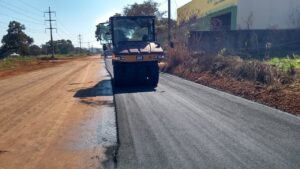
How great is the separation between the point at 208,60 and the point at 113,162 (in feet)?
49.2

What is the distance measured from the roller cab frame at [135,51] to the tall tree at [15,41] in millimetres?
83513

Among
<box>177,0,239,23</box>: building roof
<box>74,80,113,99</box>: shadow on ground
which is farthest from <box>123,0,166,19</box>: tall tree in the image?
<box>74,80,113,99</box>: shadow on ground

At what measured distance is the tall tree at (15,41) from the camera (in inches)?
3650

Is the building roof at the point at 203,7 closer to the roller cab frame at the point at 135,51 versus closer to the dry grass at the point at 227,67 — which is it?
the dry grass at the point at 227,67

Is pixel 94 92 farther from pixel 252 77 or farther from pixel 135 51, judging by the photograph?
pixel 252 77

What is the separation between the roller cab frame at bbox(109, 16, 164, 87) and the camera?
50.6 ft

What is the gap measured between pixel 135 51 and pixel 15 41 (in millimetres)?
86020


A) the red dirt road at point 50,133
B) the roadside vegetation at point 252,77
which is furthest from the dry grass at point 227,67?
the red dirt road at point 50,133

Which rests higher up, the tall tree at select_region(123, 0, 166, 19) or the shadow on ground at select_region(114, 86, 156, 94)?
the tall tree at select_region(123, 0, 166, 19)

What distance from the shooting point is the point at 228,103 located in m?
10.8

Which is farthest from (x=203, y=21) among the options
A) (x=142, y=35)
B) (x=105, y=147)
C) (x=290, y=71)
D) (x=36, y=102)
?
(x=105, y=147)

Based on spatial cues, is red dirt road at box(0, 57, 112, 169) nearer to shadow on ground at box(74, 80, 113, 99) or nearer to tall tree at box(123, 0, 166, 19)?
shadow on ground at box(74, 80, 113, 99)

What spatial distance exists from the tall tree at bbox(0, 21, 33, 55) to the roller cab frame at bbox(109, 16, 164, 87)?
3288 inches

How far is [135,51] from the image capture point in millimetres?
15391
